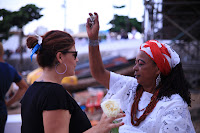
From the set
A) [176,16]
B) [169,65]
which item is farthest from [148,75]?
[176,16]

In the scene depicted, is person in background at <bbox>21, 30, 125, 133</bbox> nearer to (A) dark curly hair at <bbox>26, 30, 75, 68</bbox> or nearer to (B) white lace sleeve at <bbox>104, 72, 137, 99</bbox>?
(A) dark curly hair at <bbox>26, 30, 75, 68</bbox>

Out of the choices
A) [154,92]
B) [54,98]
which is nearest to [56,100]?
[54,98]

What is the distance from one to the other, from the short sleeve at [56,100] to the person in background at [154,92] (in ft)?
2.13

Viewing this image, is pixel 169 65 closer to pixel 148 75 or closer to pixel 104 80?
pixel 148 75

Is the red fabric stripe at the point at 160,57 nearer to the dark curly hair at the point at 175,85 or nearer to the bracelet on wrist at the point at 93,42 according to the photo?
the dark curly hair at the point at 175,85

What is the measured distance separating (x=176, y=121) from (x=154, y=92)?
1.18ft

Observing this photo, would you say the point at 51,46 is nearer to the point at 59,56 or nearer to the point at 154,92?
the point at 59,56

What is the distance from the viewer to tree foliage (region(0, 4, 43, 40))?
95.0 inches

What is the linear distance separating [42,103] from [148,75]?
93 centimetres

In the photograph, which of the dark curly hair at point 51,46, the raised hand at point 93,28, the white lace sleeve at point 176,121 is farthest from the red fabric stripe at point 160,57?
the dark curly hair at point 51,46

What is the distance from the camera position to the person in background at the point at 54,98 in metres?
1.07

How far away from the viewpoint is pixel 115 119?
1.19 metres

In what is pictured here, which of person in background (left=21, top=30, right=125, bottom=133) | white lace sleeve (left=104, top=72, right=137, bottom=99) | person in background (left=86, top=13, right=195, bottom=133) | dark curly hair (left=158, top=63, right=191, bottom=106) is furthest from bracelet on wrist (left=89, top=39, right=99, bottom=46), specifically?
dark curly hair (left=158, top=63, right=191, bottom=106)

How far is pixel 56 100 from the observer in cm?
109
